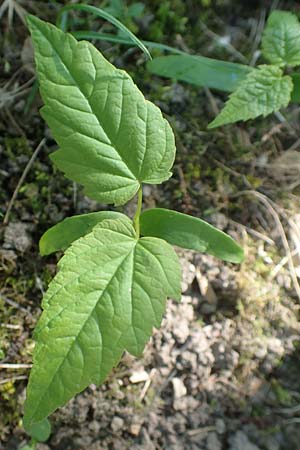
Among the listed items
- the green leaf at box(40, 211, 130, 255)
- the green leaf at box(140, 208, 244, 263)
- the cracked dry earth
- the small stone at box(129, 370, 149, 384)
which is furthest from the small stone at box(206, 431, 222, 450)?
the green leaf at box(40, 211, 130, 255)

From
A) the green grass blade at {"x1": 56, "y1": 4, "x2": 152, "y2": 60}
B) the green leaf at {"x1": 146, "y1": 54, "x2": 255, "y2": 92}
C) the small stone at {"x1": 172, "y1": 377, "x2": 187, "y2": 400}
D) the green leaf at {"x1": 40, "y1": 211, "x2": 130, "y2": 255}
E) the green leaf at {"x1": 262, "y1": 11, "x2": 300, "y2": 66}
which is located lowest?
the small stone at {"x1": 172, "y1": 377, "x2": 187, "y2": 400}

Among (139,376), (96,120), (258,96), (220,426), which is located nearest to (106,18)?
(96,120)

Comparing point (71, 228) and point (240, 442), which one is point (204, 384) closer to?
point (240, 442)

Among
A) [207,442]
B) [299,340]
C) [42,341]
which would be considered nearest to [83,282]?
[42,341]

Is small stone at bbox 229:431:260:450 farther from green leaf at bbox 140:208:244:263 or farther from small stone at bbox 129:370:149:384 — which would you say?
green leaf at bbox 140:208:244:263

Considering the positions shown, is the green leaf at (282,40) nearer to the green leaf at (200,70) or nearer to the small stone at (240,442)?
the green leaf at (200,70)

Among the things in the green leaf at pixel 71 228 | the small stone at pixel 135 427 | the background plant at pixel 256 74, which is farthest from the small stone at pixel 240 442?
the background plant at pixel 256 74

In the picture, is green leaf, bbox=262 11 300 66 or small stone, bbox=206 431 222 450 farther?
green leaf, bbox=262 11 300 66

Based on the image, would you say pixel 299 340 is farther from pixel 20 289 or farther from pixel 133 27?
pixel 133 27
